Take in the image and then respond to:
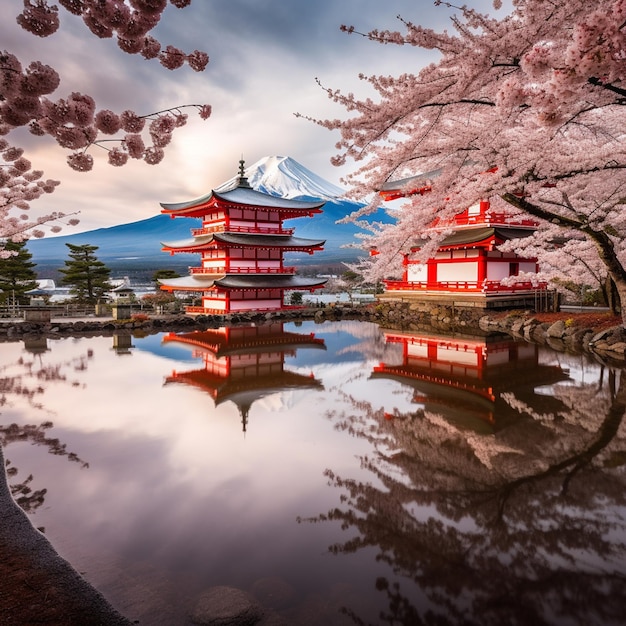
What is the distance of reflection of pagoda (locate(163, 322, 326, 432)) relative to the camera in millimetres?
10562

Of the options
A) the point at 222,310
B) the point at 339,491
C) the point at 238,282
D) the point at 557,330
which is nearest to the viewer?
the point at 339,491

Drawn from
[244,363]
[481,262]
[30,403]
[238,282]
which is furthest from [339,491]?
[238,282]

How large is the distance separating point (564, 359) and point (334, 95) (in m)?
11.5

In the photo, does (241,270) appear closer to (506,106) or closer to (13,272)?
(13,272)

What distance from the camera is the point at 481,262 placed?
2480 centimetres

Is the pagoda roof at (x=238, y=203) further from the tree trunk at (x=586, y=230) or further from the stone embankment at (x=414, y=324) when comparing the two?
the tree trunk at (x=586, y=230)

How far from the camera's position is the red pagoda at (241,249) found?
27.6 m

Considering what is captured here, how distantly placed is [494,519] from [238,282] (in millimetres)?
23827

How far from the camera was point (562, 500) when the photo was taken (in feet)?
16.6

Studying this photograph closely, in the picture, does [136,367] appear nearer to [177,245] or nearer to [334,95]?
[334,95]

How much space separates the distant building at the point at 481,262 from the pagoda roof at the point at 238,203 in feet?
20.7

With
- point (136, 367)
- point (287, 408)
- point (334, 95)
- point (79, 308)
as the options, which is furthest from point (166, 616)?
point (79, 308)

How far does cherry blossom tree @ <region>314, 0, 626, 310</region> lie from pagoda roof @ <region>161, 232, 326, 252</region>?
55.1 ft

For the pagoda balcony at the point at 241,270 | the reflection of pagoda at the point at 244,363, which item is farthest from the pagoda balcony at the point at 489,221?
the reflection of pagoda at the point at 244,363
